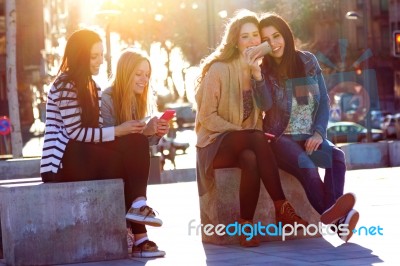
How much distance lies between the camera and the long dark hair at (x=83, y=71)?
823cm

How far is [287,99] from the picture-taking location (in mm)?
8898

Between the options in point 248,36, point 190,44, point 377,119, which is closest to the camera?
point 248,36

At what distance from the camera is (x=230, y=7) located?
7044cm

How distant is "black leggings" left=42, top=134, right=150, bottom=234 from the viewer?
26.3ft

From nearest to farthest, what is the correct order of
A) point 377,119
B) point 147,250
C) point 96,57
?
1. point 147,250
2. point 96,57
3. point 377,119

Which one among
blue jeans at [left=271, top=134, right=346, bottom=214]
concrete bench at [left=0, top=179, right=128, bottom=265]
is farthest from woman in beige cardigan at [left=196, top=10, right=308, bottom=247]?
concrete bench at [left=0, top=179, right=128, bottom=265]

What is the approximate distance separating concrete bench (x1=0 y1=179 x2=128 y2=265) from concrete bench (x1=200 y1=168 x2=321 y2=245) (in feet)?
2.90

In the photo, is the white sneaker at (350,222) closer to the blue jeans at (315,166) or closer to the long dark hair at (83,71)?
the blue jeans at (315,166)

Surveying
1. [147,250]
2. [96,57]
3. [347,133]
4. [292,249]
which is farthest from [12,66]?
[292,249]

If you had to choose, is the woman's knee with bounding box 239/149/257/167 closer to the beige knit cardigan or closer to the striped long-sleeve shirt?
the beige knit cardigan

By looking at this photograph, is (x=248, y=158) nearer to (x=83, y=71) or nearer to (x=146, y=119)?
(x=146, y=119)

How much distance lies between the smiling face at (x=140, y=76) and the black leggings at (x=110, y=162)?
2.08ft

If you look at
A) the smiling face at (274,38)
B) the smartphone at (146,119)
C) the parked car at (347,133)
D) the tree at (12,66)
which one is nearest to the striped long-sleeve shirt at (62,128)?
the smartphone at (146,119)

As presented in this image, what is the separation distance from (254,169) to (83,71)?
4.42 ft
